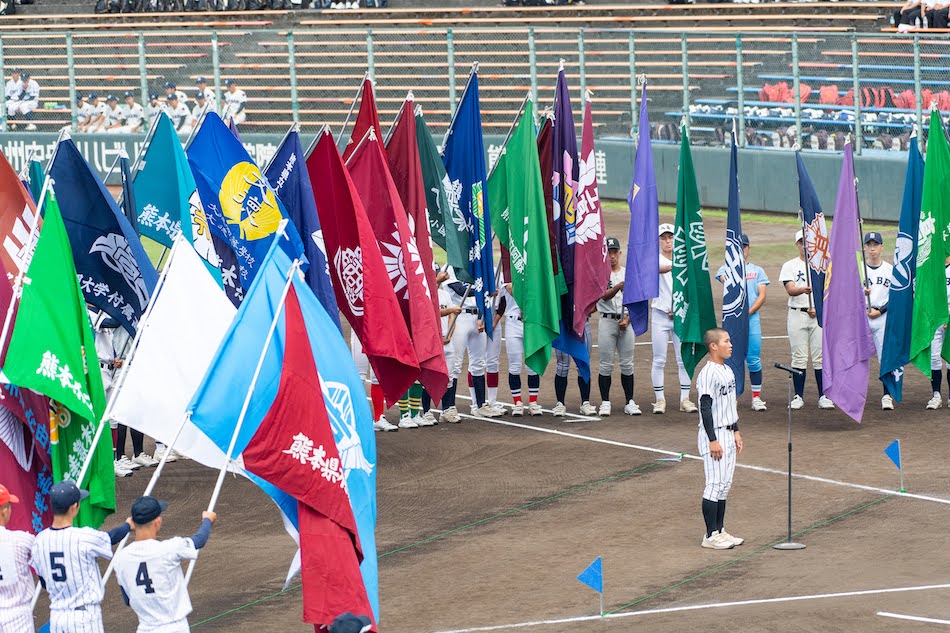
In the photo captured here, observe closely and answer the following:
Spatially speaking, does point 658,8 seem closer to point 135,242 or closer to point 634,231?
point 634,231

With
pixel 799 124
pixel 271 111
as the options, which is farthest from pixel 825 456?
pixel 271 111

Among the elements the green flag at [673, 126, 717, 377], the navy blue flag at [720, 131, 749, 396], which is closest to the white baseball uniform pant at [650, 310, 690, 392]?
the green flag at [673, 126, 717, 377]

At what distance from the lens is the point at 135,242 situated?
12289mm

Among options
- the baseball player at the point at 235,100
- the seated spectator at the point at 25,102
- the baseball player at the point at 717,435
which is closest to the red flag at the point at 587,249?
the baseball player at the point at 717,435

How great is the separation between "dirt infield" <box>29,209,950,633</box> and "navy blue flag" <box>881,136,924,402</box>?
0.47 meters

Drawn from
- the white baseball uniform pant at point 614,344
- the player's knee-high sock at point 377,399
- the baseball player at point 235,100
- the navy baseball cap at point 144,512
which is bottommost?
the player's knee-high sock at point 377,399

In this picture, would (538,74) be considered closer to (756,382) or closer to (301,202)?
(756,382)

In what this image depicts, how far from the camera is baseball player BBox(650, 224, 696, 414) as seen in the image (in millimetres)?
16469

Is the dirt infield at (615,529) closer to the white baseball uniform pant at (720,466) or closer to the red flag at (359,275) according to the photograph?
the white baseball uniform pant at (720,466)

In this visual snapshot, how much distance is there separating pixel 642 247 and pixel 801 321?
1.93 meters

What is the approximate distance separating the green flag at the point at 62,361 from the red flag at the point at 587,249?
6.65 meters

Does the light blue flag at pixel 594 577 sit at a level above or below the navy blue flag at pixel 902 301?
below

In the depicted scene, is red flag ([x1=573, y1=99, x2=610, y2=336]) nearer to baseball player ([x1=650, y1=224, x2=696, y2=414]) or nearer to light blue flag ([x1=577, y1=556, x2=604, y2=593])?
baseball player ([x1=650, y1=224, x2=696, y2=414])

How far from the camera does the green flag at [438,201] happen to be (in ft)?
51.0
